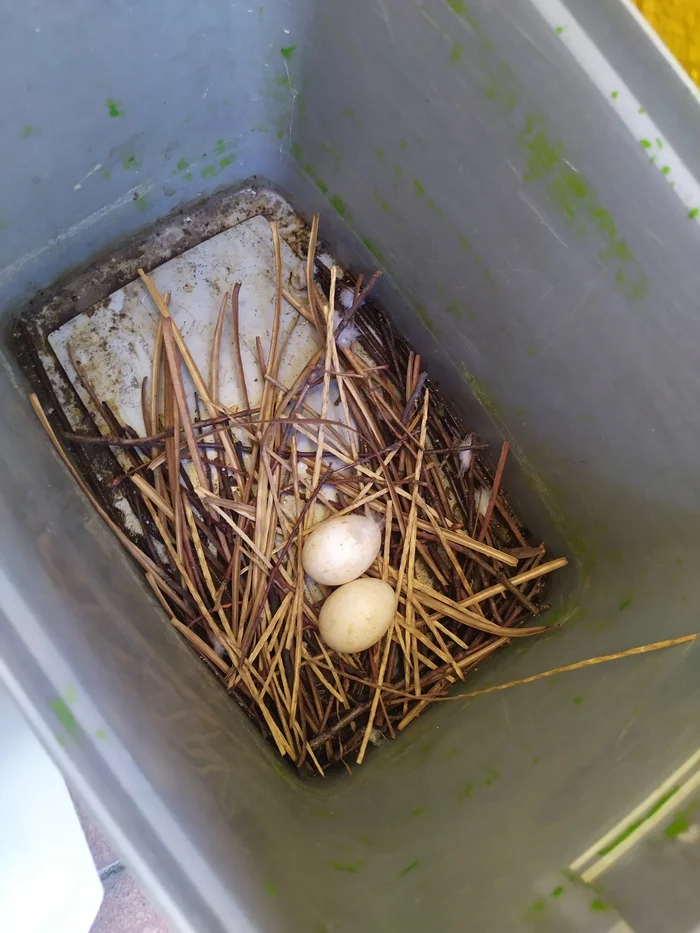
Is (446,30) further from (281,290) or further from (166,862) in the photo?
(166,862)

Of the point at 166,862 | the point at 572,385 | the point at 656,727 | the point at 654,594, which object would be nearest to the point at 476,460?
the point at 572,385

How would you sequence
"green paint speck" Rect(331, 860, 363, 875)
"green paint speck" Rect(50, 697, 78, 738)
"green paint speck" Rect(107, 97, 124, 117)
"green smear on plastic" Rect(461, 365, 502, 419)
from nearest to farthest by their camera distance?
"green paint speck" Rect(50, 697, 78, 738), "green paint speck" Rect(331, 860, 363, 875), "green paint speck" Rect(107, 97, 124, 117), "green smear on plastic" Rect(461, 365, 502, 419)

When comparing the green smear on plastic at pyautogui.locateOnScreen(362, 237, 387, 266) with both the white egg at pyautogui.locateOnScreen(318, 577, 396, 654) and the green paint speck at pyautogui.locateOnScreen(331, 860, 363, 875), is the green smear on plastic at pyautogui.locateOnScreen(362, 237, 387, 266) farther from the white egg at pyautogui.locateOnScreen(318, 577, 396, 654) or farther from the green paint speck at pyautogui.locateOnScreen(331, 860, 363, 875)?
the green paint speck at pyautogui.locateOnScreen(331, 860, 363, 875)

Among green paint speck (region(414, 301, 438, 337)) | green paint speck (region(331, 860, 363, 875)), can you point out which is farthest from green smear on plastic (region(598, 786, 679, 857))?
green paint speck (region(414, 301, 438, 337))

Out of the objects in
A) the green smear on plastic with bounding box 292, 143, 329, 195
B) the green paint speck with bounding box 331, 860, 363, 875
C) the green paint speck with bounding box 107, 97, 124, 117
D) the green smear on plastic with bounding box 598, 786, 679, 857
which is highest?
the green paint speck with bounding box 107, 97, 124, 117

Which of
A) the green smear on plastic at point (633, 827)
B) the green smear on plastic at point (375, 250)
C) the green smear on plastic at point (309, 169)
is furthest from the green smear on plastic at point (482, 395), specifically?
the green smear on plastic at point (633, 827)

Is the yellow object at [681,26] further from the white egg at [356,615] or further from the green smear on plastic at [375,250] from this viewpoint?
the white egg at [356,615]
